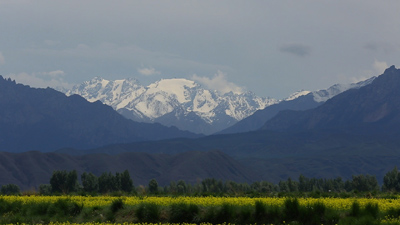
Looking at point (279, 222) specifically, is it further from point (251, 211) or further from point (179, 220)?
point (179, 220)

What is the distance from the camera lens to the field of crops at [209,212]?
28.3 meters

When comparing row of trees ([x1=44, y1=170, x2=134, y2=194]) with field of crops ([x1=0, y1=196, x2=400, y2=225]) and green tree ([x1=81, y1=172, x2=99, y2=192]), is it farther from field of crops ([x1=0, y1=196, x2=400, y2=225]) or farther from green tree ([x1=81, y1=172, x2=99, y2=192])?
field of crops ([x1=0, y1=196, x2=400, y2=225])

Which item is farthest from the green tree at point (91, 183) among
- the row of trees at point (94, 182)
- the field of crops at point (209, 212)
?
the field of crops at point (209, 212)

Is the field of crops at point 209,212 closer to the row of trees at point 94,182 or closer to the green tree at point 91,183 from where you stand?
the row of trees at point 94,182

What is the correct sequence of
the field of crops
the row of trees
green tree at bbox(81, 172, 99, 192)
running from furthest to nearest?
1. green tree at bbox(81, 172, 99, 192)
2. the row of trees
3. the field of crops

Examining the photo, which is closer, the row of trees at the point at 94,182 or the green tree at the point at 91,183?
the row of trees at the point at 94,182

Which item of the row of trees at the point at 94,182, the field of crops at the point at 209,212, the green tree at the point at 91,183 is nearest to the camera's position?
the field of crops at the point at 209,212

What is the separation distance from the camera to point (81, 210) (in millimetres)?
34219

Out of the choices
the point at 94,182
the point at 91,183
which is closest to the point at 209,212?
the point at 91,183

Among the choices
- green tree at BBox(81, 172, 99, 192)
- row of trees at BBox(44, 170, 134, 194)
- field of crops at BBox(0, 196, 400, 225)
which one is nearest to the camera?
field of crops at BBox(0, 196, 400, 225)

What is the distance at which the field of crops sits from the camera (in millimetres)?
28328

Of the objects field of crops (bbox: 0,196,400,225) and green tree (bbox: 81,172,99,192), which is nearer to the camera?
field of crops (bbox: 0,196,400,225)

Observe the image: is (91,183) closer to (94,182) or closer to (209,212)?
(94,182)

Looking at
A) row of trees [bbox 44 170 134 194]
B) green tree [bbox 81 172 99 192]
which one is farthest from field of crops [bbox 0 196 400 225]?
green tree [bbox 81 172 99 192]
